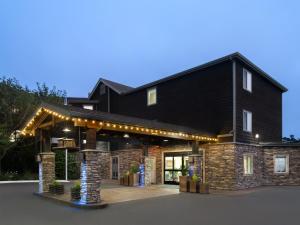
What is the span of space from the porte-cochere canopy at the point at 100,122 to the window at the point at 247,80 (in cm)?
384

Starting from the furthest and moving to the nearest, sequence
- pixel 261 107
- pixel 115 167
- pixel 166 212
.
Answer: pixel 115 167 < pixel 261 107 < pixel 166 212

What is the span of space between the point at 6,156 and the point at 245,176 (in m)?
16.6

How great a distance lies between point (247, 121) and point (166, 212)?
1126cm

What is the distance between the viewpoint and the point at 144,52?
16525 cm

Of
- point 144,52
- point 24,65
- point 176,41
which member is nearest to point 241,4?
point 176,41

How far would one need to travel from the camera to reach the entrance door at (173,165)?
72.8 ft

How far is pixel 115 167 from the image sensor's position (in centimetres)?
2727

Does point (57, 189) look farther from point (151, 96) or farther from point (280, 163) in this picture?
point (280, 163)

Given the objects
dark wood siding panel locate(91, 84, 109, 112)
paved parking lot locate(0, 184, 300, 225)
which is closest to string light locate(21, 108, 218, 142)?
paved parking lot locate(0, 184, 300, 225)

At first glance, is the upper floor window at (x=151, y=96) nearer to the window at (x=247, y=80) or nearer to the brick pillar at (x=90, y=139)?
the window at (x=247, y=80)

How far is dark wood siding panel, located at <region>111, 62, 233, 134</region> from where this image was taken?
66.3 feet

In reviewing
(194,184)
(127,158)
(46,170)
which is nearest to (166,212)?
(194,184)

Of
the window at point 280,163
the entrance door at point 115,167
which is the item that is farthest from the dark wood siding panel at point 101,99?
the window at point 280,163

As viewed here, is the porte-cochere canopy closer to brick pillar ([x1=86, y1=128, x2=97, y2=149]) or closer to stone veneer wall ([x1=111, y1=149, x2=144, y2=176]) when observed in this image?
brick pillar ([x1=86, y1=128, x2=97, y2=149])
